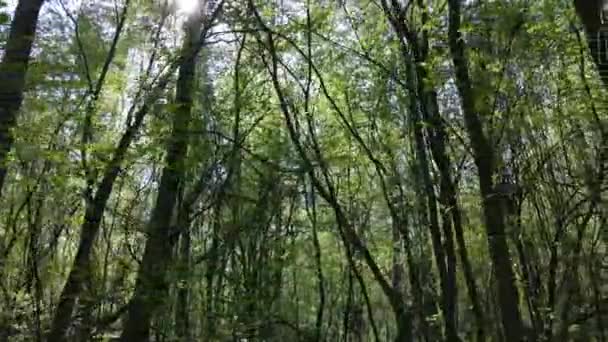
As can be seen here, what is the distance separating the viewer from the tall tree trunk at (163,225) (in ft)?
15.0

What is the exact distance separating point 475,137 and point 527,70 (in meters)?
3.00

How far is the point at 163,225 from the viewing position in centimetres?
479

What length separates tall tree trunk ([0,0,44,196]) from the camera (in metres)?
2.54

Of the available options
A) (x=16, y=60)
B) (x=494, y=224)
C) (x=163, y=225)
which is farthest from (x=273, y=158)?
(x=16, y=60)

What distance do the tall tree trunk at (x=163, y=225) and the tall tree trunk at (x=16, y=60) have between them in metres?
1.80

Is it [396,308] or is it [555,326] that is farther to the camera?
[555,326]

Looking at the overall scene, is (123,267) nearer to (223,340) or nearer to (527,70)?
(223,340)

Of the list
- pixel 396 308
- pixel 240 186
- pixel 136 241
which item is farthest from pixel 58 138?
pixel 396 308

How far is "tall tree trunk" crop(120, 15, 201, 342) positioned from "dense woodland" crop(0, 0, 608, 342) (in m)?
0.02

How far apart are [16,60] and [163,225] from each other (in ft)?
7.92

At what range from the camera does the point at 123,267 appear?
5.44 m

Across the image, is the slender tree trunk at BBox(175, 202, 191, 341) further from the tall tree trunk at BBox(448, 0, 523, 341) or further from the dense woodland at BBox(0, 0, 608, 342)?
the tall tree trunk at BBox(448, 0, 523, 341)

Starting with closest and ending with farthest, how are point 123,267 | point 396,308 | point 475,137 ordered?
point 475,137
point 396,308
point 123,267

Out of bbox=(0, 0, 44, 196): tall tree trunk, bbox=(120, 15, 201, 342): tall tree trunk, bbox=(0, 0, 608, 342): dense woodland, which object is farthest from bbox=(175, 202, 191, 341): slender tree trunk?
bbox=(0, 0, 44, 196): tall tree trunk
